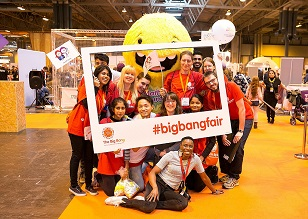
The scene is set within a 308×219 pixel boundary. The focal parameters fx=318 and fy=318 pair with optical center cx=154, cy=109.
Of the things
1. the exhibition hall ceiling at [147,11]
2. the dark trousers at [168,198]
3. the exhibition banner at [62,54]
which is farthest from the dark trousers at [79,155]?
the exhibition hall ceiling at [147,11]

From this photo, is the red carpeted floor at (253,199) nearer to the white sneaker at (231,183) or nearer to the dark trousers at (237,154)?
the white sneaker at (231,183)

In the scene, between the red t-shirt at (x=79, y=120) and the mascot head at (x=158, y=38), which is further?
the mascot head at (x=158, y=38)

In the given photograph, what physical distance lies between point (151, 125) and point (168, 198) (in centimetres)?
75

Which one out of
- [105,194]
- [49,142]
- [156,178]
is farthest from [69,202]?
[49,142]

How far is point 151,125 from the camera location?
10.4 ft

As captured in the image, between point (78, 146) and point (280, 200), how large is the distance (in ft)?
7.35

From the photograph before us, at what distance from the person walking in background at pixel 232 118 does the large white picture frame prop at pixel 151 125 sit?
0.33 ft

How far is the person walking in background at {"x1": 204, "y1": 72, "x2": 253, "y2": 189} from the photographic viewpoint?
3.40 meters

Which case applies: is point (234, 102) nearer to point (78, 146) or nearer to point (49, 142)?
point (78, 146)

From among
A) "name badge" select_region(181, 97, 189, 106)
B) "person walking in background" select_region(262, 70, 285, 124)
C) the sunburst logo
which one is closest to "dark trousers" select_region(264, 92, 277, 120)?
"person walking in background" select_region(262, 70, 285, 124)

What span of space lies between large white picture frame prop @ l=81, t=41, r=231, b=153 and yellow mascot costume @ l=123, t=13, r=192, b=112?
19.0 inches

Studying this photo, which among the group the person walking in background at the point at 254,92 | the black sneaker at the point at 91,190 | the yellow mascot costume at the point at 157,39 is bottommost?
the black sneaker at the point at 91,190

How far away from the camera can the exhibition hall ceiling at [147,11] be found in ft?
46.5

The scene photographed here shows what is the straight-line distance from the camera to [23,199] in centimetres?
338
